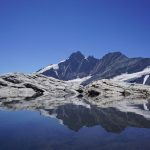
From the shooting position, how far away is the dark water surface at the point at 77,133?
65.7 feet

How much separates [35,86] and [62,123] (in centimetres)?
6497

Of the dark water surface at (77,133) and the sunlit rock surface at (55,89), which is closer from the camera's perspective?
the dark water surface at (77,133)

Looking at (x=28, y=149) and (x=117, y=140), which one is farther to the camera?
(x=117, y=140)

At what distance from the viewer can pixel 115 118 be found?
105 feet

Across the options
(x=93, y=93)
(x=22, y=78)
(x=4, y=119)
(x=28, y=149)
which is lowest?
(x=28, y=149)

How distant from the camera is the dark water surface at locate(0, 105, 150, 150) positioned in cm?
2003

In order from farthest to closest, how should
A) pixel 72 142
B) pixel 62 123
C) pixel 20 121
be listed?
pixel 20 121 → pixel 62 123 → pixel 72 142

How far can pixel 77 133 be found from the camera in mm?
24812

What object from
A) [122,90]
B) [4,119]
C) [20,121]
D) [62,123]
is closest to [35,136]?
[62,123]

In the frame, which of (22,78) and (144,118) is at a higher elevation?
(22,78)

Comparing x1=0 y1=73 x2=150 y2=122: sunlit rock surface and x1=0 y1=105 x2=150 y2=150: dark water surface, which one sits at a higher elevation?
x1=0 y1=73 x2=150 y2=122: sunlit rock surface

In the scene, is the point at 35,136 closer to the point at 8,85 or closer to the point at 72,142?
the point at 72,142

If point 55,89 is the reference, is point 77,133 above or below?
below

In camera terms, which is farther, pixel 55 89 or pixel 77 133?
pixel 55 89
